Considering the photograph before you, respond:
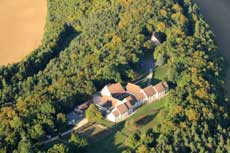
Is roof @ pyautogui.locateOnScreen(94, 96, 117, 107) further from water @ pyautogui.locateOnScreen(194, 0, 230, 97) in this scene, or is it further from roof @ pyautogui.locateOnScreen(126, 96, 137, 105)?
water @ pyautogui.locateOnScreen(194, 0, 230, 97)

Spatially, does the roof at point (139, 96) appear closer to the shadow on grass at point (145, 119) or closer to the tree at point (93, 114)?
the shadow on grass at point (145, 119)

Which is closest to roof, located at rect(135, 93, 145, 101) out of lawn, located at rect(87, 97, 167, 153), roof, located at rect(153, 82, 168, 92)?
lawn, located at rect(87, 97, 167, 153)

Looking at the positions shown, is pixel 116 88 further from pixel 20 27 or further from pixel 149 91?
pixel 20 27

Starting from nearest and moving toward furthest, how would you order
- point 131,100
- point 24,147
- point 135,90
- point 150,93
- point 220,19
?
point 24,147, point 131,100, point 150,93, point 135,90, point 220,19

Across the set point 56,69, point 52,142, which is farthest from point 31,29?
point 52,142

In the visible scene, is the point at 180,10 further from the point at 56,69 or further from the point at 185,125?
the point at 185,125

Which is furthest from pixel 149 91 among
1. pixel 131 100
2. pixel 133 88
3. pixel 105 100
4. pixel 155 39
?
pixel 155 39
